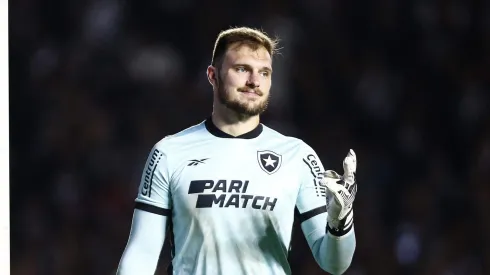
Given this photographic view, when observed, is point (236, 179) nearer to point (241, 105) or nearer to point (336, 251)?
point (241, 105)

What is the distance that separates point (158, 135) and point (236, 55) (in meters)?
2.00

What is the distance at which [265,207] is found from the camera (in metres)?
→ 3.75

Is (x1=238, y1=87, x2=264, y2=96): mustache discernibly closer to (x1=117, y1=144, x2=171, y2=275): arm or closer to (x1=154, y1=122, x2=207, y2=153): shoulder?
(x1=154, y1=122, x2=207, y2=153): shoulder

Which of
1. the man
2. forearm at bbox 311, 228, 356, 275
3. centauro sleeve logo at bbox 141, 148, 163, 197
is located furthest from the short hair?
forearm at bbox 311, 228, 356, 275

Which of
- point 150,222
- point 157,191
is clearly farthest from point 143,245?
point 157,191

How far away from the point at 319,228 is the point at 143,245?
0.69m

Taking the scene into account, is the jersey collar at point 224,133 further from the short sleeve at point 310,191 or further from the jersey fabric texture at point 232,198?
the short sleeve at point 310,191

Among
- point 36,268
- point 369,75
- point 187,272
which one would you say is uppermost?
point 369,75

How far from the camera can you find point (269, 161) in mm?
3865

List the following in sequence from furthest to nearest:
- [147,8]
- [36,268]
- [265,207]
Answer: [147,8] < [36,268] < [265,207]

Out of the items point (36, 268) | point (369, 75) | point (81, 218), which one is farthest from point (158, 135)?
point (369, 75)

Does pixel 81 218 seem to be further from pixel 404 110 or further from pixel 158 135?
pixel 404 110

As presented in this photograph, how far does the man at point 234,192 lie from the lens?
3.73 meters

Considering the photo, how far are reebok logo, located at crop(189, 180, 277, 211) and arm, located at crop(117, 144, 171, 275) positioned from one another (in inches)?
5.3
